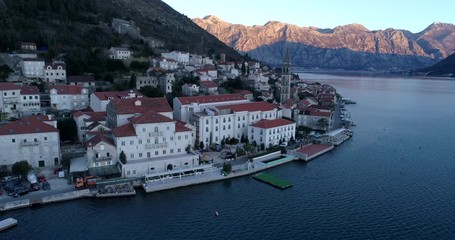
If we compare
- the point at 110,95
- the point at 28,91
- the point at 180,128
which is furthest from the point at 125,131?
the point at 28,91

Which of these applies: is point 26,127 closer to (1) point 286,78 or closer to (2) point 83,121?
(2) point 83,121

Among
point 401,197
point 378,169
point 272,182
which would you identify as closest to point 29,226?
point 272,182

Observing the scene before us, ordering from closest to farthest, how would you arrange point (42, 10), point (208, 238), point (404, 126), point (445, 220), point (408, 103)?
point (208, 238) < point (445, 220) < point (404, 126) < point (42, 10) < point (408, 103)

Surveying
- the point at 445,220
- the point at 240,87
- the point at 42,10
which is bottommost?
the point at 445,220

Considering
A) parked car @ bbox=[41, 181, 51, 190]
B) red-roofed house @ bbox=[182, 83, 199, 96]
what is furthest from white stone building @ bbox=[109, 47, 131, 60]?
parked car @ bbox=[41, 181, 51, 190]

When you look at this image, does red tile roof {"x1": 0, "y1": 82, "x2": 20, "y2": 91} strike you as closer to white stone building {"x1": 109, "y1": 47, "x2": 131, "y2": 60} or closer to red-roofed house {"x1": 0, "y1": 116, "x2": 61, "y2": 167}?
red-roofed house {"x1": 0, "y1": 116, "x2": 61, "y2": 167}

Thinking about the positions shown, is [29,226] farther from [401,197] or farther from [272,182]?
[401,197]
